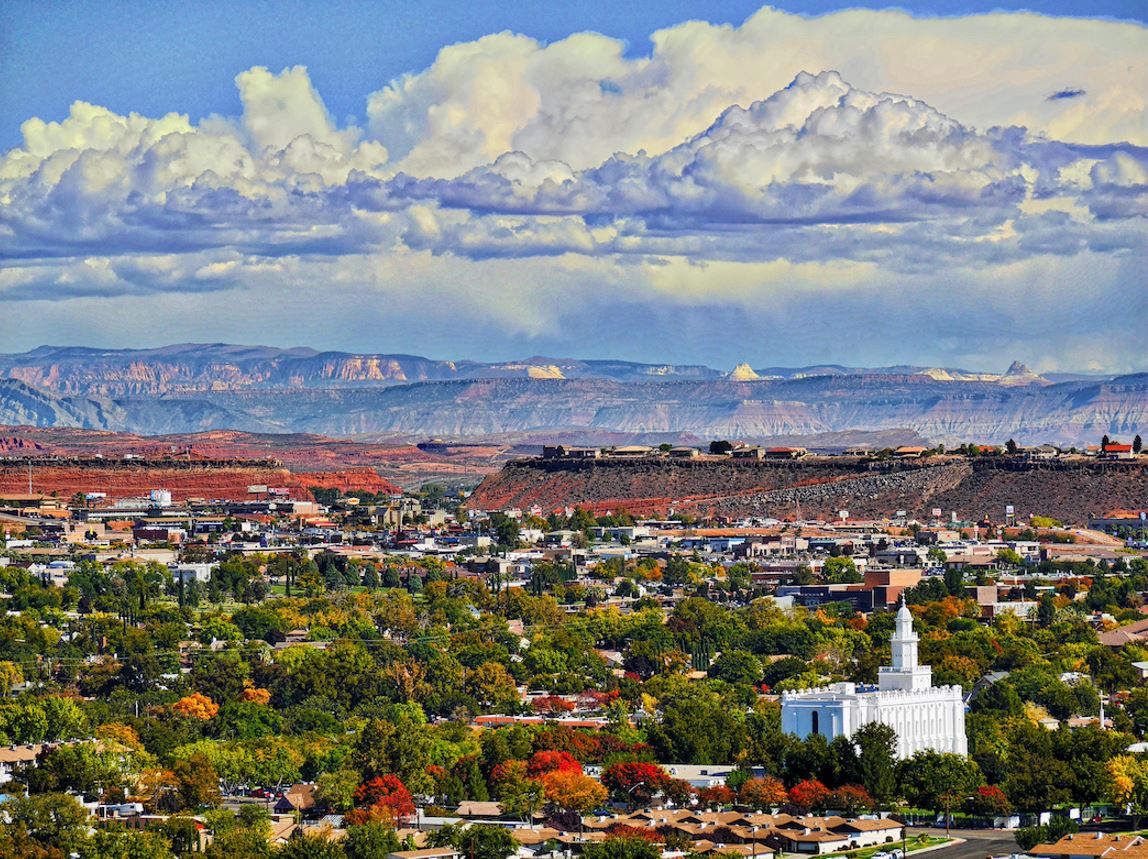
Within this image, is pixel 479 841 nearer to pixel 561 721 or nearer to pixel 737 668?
pixel 561 721

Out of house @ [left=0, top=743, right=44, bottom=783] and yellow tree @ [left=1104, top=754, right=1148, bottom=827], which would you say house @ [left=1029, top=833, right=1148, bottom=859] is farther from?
house @ [left=0, top=743, right=44, bottom=783]

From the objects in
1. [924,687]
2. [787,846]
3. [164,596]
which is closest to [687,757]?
[924,687]

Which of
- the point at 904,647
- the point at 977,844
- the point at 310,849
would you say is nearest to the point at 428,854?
the point at 310,849

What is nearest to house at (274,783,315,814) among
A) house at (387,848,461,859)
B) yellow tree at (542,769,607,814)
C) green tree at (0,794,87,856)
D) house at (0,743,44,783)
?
yellow tree at (542,769,607,814)

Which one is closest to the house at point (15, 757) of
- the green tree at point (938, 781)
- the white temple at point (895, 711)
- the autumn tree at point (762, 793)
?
the autumn tree at point (762, 793)

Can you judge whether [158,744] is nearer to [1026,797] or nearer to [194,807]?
[194,807]

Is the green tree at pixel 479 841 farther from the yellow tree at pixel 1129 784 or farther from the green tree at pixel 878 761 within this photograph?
the yellow tree at pixel 1129 784

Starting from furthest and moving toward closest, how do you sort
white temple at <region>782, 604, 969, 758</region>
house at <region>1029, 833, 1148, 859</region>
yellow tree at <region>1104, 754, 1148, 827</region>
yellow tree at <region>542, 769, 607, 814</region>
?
white temple at <region>782, 604, 969, 758</region> → yellow tree at <region>1104, 754, 1148, 827</region> → yellow tree at <region>542, 769, 607, 814</region> → house at <region>1029, 833, 1148, 859</region>
